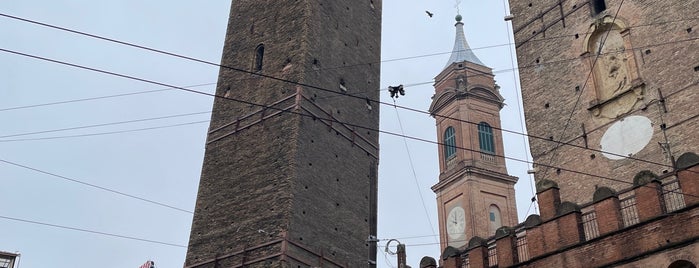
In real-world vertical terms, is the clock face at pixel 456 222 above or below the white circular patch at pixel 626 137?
above

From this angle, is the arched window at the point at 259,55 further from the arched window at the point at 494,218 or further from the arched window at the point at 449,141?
the arched window at the point at 494,218

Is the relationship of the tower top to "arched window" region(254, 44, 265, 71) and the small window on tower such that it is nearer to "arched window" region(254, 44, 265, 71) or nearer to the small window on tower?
"arched window" region(254, 44, 265, 71)

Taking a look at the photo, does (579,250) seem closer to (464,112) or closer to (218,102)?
(218,102)

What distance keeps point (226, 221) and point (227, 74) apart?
5327 millimetres

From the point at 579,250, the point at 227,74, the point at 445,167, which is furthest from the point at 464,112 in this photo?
the point at 579,250

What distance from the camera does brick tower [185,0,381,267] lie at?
1673 cm

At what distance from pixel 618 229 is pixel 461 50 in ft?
90.5

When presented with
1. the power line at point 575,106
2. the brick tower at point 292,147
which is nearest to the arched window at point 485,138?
the brick tower at point 292,147

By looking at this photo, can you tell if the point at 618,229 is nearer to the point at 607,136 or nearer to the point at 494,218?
the point at 607,136

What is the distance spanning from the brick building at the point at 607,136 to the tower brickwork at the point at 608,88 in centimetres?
2

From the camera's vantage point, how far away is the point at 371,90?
21516 mm

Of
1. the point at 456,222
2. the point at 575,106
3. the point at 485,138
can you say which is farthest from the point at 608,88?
the point at 485,138

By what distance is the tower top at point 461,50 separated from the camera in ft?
Result: 119

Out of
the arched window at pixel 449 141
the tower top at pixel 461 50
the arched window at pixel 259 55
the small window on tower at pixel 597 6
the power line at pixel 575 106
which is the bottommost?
the power line at pixel 575 106
